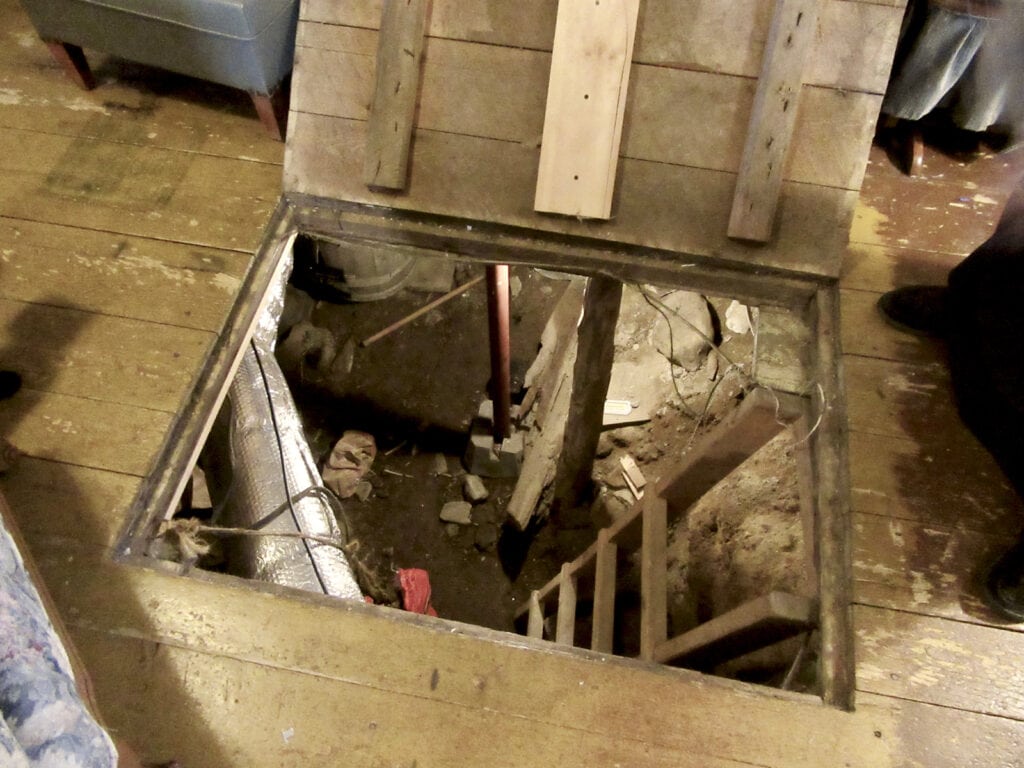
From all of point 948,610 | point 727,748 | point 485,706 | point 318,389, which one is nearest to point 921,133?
Answer: point 948,610

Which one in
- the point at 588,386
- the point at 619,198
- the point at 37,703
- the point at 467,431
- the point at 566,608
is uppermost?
the point at 619,198

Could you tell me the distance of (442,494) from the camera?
268 centimetres

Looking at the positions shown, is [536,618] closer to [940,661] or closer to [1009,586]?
[940,661]

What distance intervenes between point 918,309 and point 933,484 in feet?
1.41

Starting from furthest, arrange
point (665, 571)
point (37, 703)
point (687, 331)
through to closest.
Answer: point (687, 331)
point (665, 571)
point (37, 703)

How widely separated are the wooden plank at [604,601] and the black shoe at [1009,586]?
737mm

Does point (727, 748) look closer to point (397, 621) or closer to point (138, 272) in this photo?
point (397, 621)

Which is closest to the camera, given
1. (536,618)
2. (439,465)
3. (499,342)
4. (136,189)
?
(136,189)

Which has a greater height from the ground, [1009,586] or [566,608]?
[1009,586]

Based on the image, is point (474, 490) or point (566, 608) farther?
point (474, 490)

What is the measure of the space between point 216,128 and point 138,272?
55 centimetres

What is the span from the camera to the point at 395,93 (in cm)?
155

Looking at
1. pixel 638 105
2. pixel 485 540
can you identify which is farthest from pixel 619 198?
pixel 485 540

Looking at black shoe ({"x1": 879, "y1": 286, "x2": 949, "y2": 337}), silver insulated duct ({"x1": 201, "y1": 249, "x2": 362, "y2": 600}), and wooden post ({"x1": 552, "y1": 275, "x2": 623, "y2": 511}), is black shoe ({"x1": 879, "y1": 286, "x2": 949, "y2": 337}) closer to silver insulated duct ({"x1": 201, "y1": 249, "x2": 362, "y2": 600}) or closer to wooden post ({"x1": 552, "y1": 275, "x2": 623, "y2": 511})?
wooden post ({"x1": 552, "y1": 275, "x2": 623, "y2": 511})
